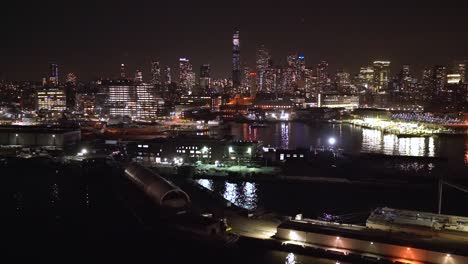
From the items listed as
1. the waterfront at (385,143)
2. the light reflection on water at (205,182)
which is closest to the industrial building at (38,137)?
the light reflection on water at (205,182)

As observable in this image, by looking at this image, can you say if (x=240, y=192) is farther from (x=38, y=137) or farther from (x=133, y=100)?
(x=133, y=100)

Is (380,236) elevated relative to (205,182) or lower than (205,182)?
elevated

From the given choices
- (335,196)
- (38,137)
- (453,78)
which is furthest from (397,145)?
(453,78)

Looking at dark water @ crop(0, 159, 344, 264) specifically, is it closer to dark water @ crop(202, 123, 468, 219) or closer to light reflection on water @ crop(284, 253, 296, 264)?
light reflection on water @ crop(284, 253, 296, 264)

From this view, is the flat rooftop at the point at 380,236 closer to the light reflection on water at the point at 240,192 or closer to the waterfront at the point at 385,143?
the light reflection on water at the point at 240,192

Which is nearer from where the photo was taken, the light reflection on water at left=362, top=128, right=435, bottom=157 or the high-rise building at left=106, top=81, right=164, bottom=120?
the light reflection on water at left=362, top=128, right=435, bottom=157

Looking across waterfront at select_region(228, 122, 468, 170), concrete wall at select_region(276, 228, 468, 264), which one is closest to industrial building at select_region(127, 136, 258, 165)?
waterfront at select_region(228, 122, 468, 170)
